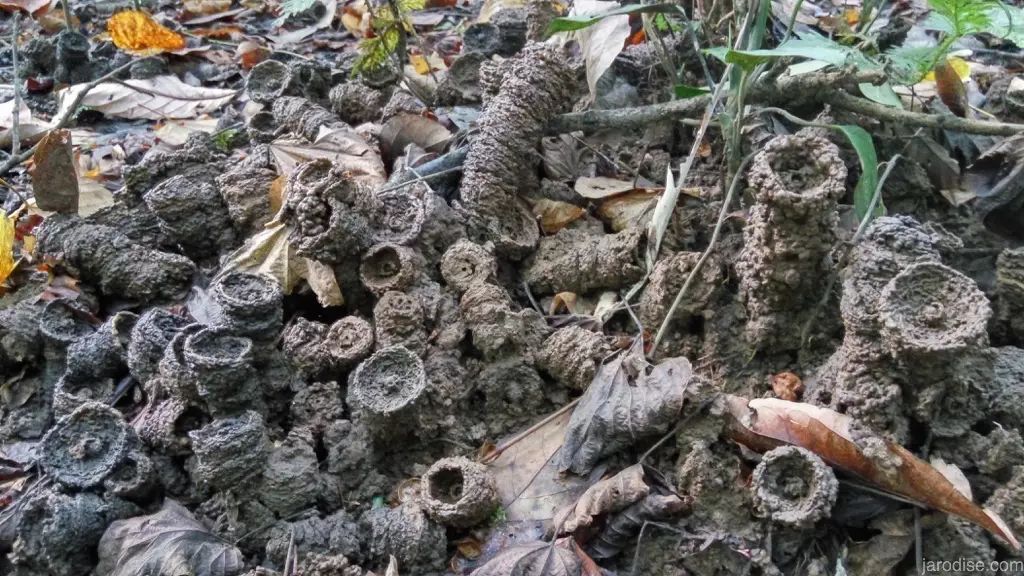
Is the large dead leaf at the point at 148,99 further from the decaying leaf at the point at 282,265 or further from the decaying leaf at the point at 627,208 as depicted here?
the decaying leaf at the point at 627,208

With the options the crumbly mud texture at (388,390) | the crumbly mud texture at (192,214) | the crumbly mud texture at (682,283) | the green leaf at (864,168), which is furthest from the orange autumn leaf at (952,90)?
the crumbly mud texture at (192,214)

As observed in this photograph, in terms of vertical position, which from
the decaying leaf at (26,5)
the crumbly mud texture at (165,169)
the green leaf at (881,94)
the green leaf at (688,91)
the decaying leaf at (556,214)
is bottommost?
the decaying leaf at (26,5)

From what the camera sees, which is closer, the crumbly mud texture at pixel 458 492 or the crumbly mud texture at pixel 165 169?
the crumbly mud texture at pixel 458 492

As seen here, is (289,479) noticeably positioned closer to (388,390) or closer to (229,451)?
(229,451)

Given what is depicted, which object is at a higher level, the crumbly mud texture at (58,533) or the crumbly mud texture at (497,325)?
the crumbly mud texture at (497,325)

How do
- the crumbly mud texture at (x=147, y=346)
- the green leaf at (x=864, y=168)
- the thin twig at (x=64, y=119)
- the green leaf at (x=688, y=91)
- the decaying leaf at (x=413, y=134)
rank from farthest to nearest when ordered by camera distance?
the thin twig at (x=64, y=119)
the decaying leaf at (x=413, y=134)
the green leaf at (x=688, y=91)
the crumbly mud texture at (x=147, y=346)
the green leaf at (x=864, y=168)

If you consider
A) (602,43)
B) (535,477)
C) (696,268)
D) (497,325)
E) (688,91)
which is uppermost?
(602,43)

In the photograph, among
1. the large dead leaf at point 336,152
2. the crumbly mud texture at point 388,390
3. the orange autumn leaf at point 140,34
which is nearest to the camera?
the crumbly mud texture at point 388,390

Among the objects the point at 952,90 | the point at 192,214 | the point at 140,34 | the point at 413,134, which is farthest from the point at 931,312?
the point at 140,34

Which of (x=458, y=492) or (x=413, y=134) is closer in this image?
(x=458, y=492)
